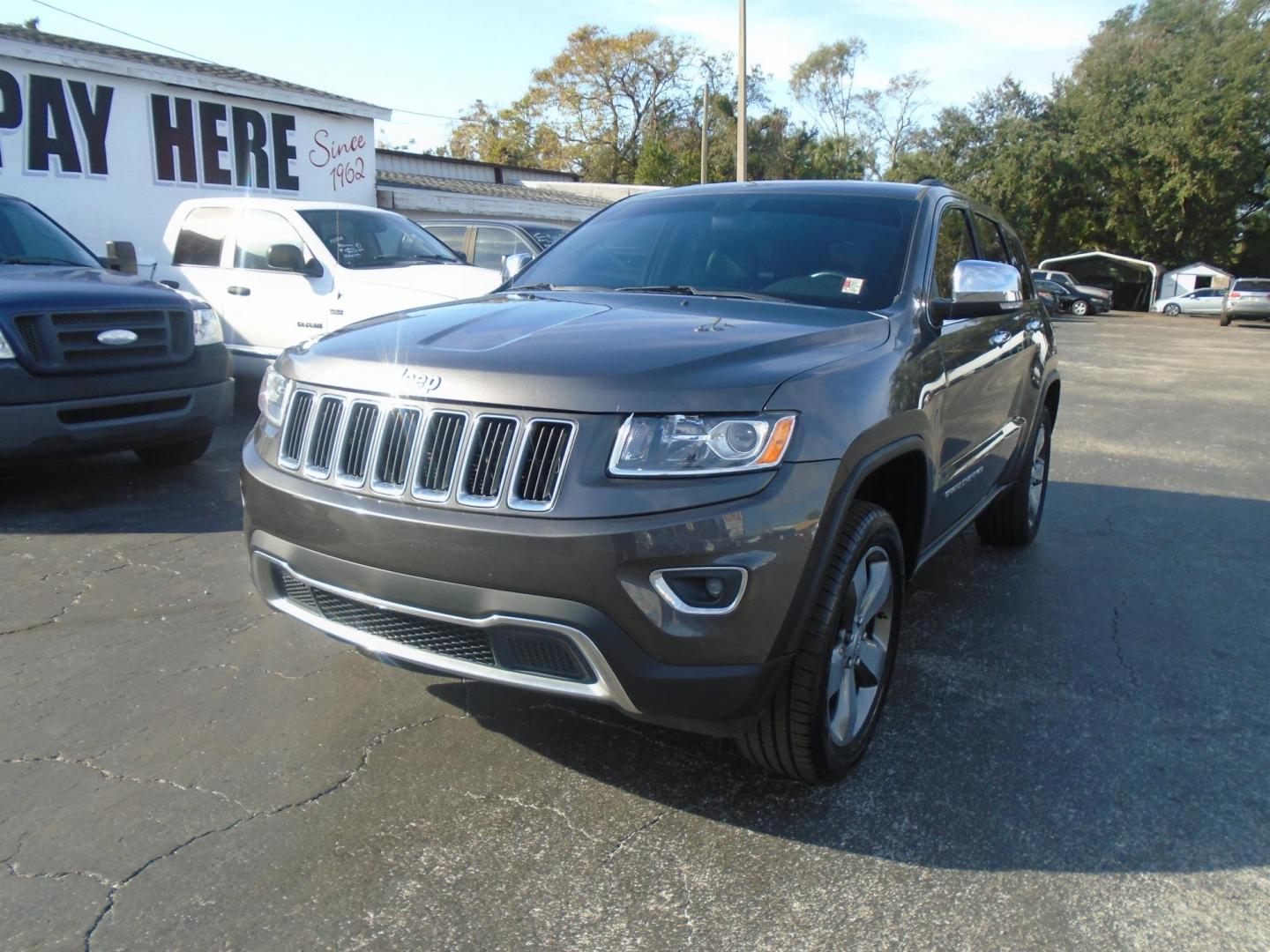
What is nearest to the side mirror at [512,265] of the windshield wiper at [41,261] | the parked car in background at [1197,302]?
the windshield wiper at [41,261]

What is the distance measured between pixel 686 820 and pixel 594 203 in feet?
89.9

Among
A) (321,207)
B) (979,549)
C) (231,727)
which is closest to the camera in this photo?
(231,727)

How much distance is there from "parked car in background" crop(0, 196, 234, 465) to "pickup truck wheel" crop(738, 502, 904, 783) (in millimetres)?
→ 4487

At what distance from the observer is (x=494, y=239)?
12.4m

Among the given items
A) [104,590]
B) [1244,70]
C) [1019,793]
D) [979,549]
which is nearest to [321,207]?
[104,590]

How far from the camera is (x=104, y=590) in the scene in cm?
449

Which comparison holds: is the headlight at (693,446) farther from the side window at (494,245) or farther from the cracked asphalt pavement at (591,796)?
the side window at (494,245)

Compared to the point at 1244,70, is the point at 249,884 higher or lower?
lower

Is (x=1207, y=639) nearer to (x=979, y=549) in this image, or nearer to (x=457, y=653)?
(x=979, y=549)

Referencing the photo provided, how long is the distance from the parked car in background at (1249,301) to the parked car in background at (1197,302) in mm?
4062

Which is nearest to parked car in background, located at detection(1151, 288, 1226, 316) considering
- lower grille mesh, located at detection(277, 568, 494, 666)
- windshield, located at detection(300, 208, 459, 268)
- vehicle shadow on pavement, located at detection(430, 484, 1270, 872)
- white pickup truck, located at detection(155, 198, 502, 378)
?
windshield, located at detection(300, 208, 459, 268)

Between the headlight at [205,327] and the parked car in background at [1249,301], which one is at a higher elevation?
the headlight at [205,327]

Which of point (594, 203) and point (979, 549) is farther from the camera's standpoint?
point (594, 203)

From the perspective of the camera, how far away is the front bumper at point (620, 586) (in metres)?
2.41
